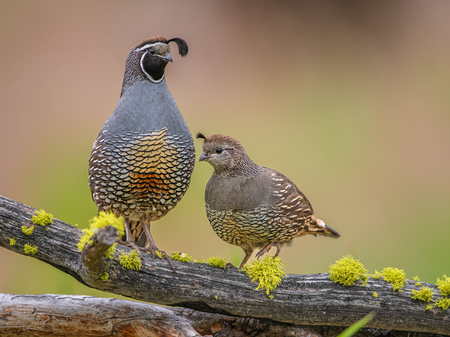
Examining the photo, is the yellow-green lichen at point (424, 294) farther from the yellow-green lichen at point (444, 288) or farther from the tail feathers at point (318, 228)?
the tail feathers at point (318, 228)

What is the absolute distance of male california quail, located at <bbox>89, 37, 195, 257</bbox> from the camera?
2.37 m

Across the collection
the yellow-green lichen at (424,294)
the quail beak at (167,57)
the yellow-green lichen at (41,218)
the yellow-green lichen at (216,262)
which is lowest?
the yellow-green lichen at (41,218)

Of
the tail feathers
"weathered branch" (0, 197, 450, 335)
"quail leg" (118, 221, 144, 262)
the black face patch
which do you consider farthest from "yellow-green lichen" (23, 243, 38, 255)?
the tail feathers

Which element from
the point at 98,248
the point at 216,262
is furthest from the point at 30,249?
the point at 216,262

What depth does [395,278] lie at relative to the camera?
7.64ft

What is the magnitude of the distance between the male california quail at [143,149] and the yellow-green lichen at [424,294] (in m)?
1.34

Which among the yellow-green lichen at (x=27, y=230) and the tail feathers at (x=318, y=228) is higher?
the tail feathers at (x=318, y=228)

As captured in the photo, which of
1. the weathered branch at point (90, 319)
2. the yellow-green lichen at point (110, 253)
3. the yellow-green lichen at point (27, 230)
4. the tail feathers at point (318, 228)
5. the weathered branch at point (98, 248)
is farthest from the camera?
the tail feathers at point (318, 228)

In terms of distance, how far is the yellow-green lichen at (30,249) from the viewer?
2100 mm

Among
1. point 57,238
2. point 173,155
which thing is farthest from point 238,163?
point 57,238

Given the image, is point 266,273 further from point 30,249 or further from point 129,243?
point 30,249

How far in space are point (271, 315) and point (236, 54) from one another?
3.52 meters

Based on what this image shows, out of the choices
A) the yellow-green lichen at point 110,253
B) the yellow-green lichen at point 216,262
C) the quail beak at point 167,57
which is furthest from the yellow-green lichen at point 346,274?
the quail beak at point 167,57

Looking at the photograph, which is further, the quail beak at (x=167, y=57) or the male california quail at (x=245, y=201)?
the male california quail at (x=245, y=201)
